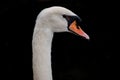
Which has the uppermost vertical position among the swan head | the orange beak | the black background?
the swan head

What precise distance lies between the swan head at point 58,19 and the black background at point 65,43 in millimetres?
2231

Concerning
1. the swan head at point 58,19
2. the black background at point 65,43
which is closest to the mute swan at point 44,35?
the swan head at point 58,19

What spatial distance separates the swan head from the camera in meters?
3.97

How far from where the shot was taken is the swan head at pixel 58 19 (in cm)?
397

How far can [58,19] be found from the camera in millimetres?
4059

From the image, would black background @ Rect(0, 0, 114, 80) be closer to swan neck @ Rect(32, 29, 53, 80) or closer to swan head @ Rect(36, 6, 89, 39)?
swan head @ Rect(36, 6, 89, 39)

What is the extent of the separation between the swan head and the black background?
2231 millimetres

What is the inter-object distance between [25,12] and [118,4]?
129cm

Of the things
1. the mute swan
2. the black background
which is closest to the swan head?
the mute swan

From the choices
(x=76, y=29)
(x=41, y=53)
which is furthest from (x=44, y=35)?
(x=76, y=29)

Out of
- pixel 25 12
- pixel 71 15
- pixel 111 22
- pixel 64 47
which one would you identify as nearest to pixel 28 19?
pixel 25 12

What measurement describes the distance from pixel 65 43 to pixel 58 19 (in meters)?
3.04

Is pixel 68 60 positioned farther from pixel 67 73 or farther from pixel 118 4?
pixel 118 4

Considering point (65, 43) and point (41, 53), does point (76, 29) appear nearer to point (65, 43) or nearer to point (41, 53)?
point (41, 53)
